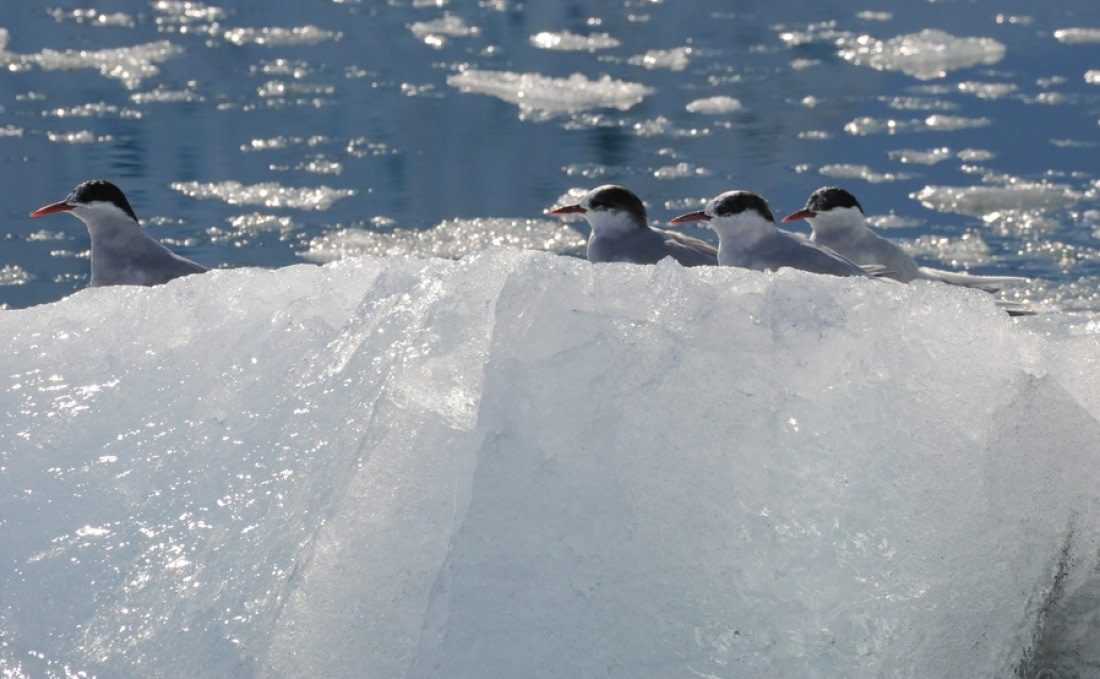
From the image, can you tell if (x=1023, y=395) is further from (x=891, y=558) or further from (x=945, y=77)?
(x=945, y=77)

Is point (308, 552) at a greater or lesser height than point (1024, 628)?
greater

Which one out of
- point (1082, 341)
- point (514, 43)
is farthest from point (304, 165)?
point (1082, 341)

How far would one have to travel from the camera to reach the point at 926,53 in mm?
9984

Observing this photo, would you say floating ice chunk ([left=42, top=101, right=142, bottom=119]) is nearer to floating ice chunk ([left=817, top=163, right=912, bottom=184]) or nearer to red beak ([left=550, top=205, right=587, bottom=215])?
floating ice chunk ([left=817, top=163, right=912, bottom=184])

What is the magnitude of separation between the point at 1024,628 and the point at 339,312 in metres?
1.36

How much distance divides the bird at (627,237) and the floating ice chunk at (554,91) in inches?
152

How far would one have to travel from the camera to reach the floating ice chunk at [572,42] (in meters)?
10.7

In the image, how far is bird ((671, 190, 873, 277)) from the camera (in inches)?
173

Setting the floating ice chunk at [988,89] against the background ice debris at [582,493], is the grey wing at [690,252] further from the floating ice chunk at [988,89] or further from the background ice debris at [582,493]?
the floating ice chunk at [988,89]

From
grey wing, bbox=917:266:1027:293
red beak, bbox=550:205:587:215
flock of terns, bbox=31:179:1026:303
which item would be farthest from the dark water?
red beak, bbox=550:205:587:215

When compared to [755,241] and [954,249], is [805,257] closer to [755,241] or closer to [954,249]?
[755,241]

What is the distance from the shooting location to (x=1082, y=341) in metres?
2.57

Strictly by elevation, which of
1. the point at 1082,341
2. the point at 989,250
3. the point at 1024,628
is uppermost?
the point at 1082,341

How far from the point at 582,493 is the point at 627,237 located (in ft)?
9.44
